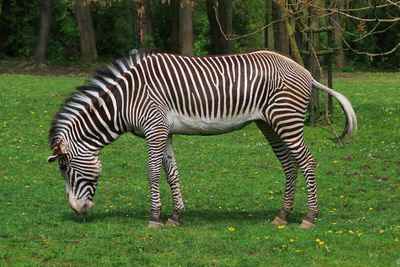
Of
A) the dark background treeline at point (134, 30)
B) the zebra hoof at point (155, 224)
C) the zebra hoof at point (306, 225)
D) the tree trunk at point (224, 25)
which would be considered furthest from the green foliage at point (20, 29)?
the zebra hoof at point (306, 225)

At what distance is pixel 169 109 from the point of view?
318 inches

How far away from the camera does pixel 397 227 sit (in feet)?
25.4

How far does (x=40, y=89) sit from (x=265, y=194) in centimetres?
1516

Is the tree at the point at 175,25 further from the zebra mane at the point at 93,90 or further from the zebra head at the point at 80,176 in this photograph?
the zebra head at the point at 80,176

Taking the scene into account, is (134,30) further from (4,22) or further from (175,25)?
(175,25)

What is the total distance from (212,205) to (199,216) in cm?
91

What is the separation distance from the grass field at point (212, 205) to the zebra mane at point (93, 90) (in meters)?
1.54

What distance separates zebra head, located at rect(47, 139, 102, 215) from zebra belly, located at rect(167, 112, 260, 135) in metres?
1.35

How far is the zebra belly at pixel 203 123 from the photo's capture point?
8.14 m

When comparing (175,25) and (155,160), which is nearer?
(155,160)

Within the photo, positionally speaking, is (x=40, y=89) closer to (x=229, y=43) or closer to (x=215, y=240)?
(x=229, y=43)

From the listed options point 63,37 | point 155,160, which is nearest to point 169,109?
point 155,160

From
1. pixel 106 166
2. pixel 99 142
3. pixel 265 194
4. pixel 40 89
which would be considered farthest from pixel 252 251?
pixel 40 89

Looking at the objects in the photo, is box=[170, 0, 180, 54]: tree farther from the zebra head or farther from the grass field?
the zebra head
